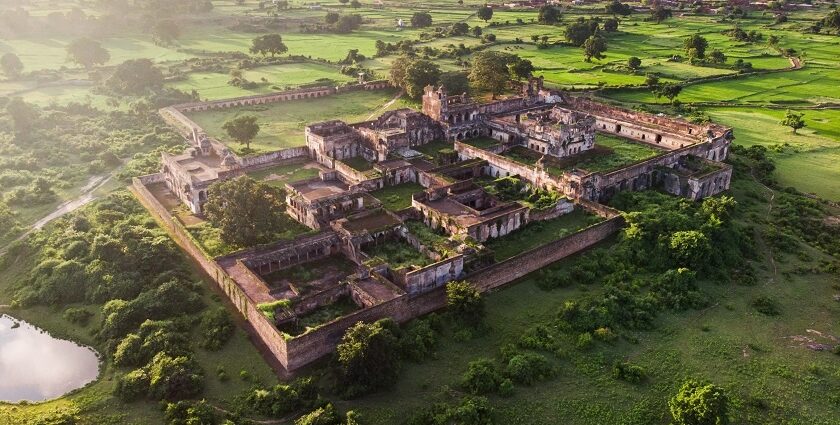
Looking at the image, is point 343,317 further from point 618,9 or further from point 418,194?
point 618,9

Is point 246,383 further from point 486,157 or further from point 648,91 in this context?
point 648,91

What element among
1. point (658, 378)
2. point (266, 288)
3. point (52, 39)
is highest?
point (52, 39)

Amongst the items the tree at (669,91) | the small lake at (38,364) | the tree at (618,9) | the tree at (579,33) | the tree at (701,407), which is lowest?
the small lake at (38,364)

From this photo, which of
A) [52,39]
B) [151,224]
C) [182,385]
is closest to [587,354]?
[182,385]

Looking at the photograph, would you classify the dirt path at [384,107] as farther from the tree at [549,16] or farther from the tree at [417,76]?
the tree at [549,16]

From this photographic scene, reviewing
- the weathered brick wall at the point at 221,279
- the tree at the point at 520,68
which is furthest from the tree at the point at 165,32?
the weathered brick wall at the point at 221,279

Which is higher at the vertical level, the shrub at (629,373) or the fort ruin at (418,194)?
the fort ruin at (418,194)
